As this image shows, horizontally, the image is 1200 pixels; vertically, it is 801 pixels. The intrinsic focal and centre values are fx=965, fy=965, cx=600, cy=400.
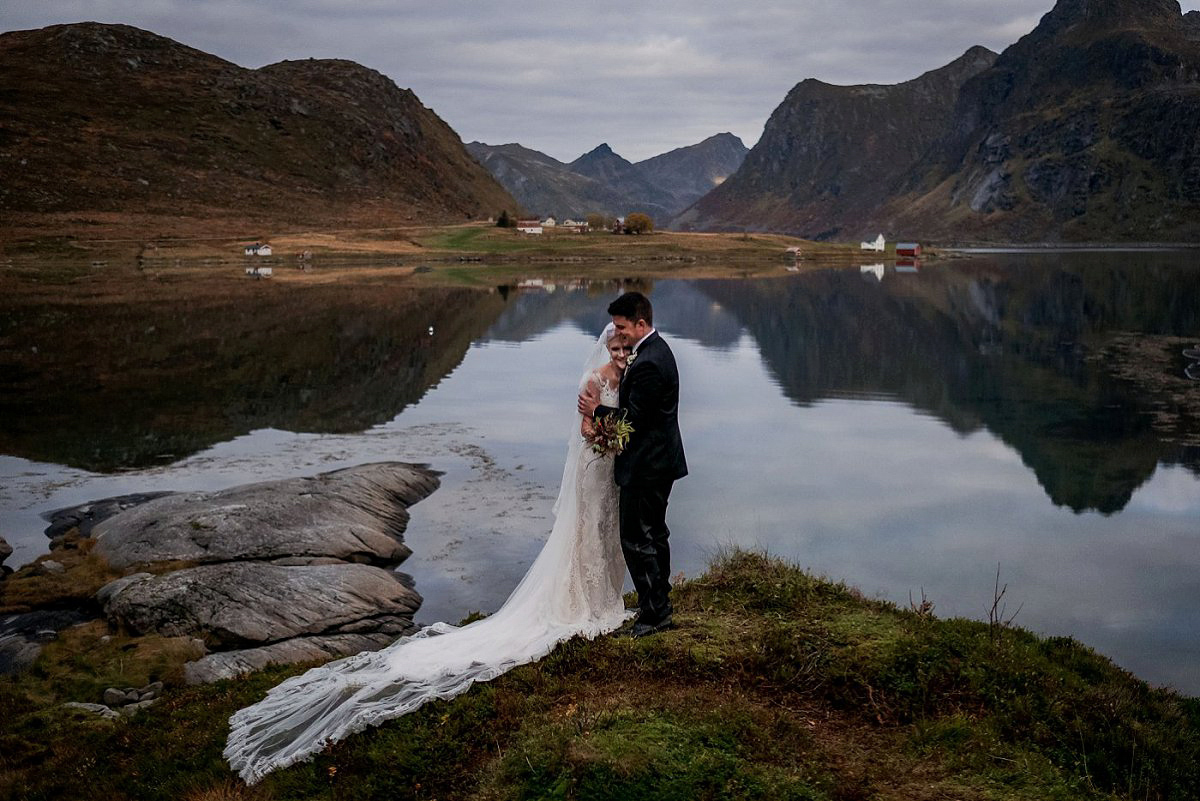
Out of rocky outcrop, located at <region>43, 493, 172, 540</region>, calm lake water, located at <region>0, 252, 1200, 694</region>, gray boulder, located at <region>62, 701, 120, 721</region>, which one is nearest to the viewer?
gray boulder, located at <region>62, 701, 120, 721</region>

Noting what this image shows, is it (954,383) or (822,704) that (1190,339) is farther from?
(822,704)

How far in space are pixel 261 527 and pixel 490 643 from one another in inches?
404

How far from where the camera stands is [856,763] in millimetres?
Answer: 8562

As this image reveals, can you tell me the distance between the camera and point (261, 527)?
65.0 feet

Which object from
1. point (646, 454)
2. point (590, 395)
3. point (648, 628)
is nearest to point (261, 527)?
point (590, 395)

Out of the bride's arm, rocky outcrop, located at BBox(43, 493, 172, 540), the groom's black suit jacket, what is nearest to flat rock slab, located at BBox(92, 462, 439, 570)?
rocky outcrop, located at BBox(43, 493, 172, 540)

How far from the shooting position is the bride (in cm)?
1000

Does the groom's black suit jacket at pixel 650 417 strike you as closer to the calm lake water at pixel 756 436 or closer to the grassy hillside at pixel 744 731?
the grassy hillside at pixel 744 731

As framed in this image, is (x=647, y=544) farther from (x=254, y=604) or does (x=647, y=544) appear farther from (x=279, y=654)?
(x=254, y=604)

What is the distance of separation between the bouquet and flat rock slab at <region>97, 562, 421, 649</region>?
761cm

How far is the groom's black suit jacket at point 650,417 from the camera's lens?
436 inches

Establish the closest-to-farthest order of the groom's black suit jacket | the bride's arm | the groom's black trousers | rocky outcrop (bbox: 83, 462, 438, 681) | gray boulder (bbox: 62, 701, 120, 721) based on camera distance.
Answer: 1. the groom's black suit jacket
2. the groom's black trousers
3. the bride's arm
4. gray boulder (bbox: 62, 701, 120, 721)
5. rocky outcrop (bbox: 83, 462, 438, 681)

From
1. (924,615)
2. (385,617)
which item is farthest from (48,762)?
(924,615)

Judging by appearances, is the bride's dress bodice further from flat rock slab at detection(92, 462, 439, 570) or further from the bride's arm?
flat rock slab at detection(92, 462, 439, 570)
